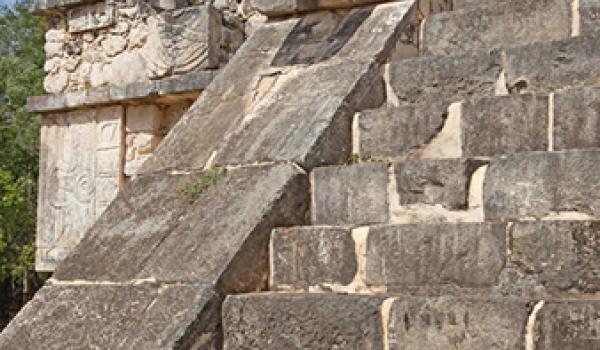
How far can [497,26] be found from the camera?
4.16 meters

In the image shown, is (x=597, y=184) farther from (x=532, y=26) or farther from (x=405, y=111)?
(x=532, y=26)

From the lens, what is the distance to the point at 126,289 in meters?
3.33

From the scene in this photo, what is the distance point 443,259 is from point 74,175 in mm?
3718

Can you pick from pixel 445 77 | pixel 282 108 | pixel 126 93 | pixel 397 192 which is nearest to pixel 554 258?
pixel 397 192

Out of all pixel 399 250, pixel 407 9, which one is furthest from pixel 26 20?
pixel 399 250

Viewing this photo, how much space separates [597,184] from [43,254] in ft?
14.1

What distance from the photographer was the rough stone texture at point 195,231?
3.30 metres

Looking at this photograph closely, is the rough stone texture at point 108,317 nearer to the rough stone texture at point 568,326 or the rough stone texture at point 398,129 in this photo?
the rough stone texture at point 398,129

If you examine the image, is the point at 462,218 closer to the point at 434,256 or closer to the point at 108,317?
the point at 434,256

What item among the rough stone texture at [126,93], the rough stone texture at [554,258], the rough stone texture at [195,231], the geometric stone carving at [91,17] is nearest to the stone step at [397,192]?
the rough stone texture at [195,231]

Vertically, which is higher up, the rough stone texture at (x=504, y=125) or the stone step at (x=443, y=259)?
the rough stone texture at (x=504, y=125)

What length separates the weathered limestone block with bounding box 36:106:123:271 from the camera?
5.92m

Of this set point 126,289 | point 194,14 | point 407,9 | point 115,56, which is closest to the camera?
point 126,289

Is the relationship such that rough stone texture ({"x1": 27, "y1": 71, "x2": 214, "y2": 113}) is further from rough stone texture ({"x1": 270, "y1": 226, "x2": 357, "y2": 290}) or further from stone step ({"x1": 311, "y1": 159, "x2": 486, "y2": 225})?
rough stone texture ({"x1": 270, "y1": 226, "x2": 357, "y2": 290})
